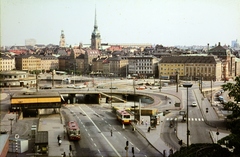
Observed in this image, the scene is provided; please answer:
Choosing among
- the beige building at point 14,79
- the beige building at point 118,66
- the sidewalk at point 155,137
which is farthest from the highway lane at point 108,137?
the beige building at point 118,66

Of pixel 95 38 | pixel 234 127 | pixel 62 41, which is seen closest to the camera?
pixel 234 127

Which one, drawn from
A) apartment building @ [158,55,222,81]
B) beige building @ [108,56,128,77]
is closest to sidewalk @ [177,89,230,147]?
apartment building @ [158,55,222,81]

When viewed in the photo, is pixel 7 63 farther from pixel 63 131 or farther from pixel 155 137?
pixel 155 137

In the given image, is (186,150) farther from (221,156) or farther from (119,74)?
(119,74)

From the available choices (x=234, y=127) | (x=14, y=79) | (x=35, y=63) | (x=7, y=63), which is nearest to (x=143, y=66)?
(x=14, y=79)

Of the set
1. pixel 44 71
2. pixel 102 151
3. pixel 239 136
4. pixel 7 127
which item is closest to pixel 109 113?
Result: pixel 7 127

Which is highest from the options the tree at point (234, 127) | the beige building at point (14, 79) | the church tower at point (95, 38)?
the church tower at point (95, 38)

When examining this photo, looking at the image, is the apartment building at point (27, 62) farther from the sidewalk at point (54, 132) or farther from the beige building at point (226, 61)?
the sidewalk at point (54, 132)
